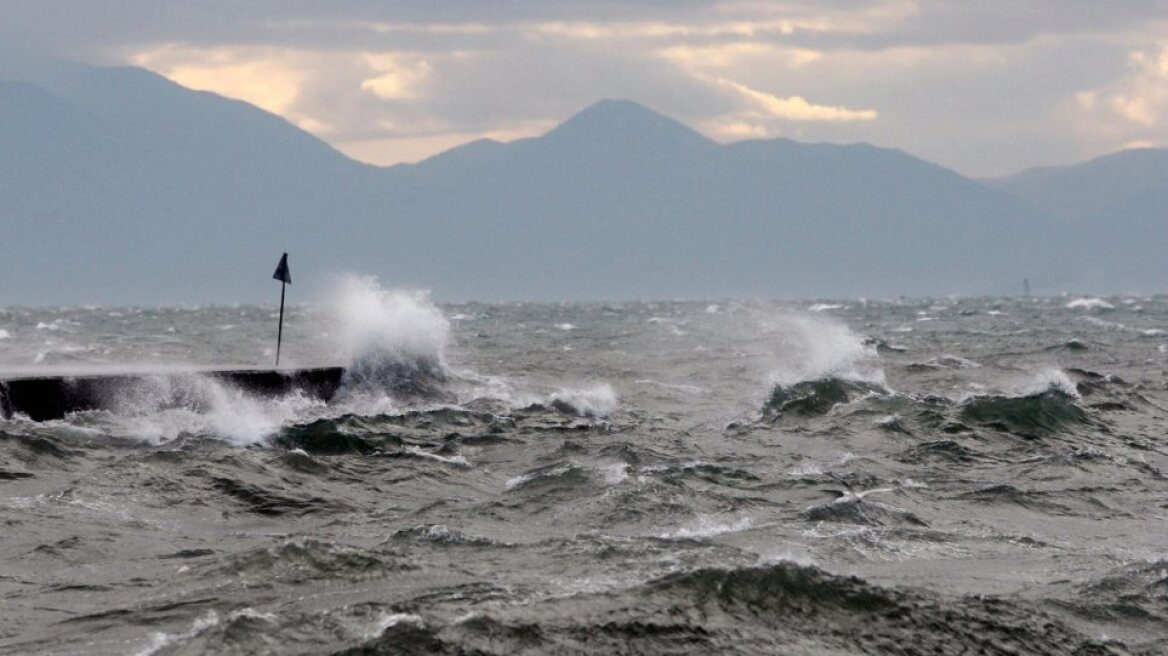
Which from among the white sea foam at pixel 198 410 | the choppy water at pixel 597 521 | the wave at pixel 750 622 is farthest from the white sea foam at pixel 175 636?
the white sea foam at pixel 198 410

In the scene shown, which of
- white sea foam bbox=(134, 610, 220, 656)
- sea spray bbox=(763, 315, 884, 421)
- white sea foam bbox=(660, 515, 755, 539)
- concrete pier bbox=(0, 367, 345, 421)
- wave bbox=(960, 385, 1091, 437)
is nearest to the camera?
white sea foam bbox=(134, 610, 220, 656)

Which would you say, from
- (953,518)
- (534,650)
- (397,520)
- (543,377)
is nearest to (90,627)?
(534,650)

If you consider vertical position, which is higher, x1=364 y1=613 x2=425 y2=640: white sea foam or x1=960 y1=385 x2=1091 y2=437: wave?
x1=960 y1=385 x2=1091 y2=437: wave

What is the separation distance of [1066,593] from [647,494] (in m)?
4.22

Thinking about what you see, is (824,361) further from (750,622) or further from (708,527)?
(750,622)

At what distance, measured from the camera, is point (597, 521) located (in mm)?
12195

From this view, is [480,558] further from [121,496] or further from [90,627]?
[121,496]

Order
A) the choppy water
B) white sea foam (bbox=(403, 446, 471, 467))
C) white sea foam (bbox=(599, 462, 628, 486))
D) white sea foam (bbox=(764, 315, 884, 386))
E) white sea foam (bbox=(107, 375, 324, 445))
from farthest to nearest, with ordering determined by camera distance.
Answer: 1. white sea foam (bbox=(764, 315, 884, 386))
2. white sea foam (bbox=(107, 375, 324, 445))
3. white sea foam (bbox=(403, 446, 471, 467))
4. white sea foam (bbox=(599, 462, 628, 486))
5. the choppy water

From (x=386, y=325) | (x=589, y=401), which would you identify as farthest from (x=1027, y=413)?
(x=386, y=325)

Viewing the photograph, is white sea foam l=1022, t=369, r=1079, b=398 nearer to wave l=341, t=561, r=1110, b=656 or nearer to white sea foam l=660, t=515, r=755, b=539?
white sea foam l=660, t=515, r=755, b=539

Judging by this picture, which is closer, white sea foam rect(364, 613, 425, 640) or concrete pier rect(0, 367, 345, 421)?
white sea foam rect(364, 613, 425, 640)

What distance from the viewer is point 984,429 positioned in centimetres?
1941

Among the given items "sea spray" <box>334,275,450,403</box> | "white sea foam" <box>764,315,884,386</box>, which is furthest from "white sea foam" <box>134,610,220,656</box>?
"white sea foam" <box>764,315,884,386</box>

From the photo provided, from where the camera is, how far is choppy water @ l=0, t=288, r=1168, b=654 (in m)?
8.84
